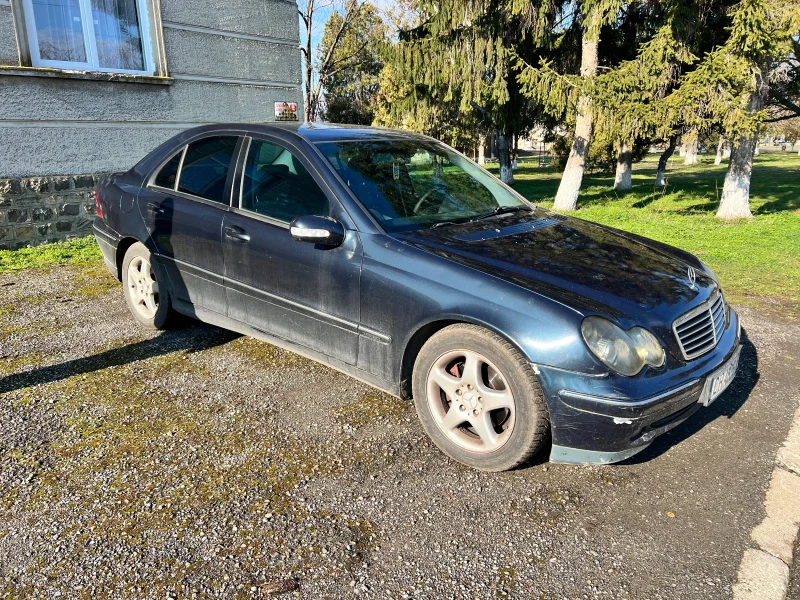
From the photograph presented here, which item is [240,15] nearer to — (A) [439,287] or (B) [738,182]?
(A) [439,287]

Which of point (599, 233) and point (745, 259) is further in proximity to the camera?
point (745, 259)

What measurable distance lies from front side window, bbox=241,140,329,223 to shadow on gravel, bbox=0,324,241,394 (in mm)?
1376

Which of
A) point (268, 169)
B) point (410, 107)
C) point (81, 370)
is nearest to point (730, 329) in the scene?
point (268, 169)

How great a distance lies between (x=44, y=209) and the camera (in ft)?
26.8

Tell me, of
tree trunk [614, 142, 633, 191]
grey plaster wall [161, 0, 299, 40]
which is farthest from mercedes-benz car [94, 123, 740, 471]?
tree trunk [614, 142, 633, 191]

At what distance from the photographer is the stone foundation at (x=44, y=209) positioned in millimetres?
7883

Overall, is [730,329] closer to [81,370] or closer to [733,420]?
[733,420]

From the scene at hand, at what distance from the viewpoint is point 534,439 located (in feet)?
9.14

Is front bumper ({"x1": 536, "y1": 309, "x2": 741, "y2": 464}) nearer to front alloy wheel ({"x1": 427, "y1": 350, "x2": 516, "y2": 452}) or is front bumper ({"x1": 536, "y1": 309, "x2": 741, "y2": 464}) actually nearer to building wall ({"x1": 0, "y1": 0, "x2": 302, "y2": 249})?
front alloy wheel ({"x1": 427, "y1": 350, "x2": 516, "y2": 452})

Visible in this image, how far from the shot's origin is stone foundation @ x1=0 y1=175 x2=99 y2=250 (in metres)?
7.88

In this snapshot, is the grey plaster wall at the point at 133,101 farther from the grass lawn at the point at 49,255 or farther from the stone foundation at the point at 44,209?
the grass lawn at the point at 49,255

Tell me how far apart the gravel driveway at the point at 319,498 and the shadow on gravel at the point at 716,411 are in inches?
0.6

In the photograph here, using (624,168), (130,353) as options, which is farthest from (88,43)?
(624,168)

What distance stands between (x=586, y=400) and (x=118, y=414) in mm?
2693
